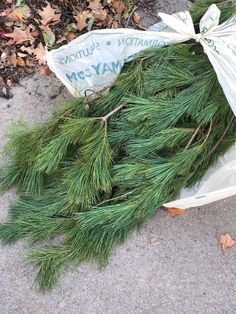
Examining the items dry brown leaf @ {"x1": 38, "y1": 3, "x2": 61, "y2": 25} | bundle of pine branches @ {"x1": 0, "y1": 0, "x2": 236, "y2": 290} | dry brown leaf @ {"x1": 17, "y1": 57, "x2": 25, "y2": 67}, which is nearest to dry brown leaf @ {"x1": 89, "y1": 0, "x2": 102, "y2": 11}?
dry brown leaf @ {"x1": 38, "y1": 3, "x2": 61, "y2": 25}

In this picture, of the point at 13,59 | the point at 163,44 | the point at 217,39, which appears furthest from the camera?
the point at 13,59

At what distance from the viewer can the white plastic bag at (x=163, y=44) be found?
5.71 feet

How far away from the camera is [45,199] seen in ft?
6.23

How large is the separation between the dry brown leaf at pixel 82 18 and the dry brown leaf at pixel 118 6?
15 centimetres

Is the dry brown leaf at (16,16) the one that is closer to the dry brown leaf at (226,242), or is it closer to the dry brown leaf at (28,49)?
the dry brown leaf at (28,49)

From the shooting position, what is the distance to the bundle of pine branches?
1.78 m

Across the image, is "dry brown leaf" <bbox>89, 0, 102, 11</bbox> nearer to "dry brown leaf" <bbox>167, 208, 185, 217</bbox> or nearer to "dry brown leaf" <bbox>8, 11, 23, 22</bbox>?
"dry brown leaf" <bbox>8, 11, 23, 22</bbox>

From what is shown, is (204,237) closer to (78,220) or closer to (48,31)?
(78,220)

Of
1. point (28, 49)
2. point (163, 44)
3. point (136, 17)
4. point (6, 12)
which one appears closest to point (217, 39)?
point (163, 44)

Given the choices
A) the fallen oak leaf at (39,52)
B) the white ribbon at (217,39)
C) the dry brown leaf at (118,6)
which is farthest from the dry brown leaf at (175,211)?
the dry brown leaf at (118,6)

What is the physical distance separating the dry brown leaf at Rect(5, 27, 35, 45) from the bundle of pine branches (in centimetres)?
56

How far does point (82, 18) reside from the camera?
7.52ft

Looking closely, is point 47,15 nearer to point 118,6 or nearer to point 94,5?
point 94,5

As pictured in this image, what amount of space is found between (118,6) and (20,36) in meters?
0.52
